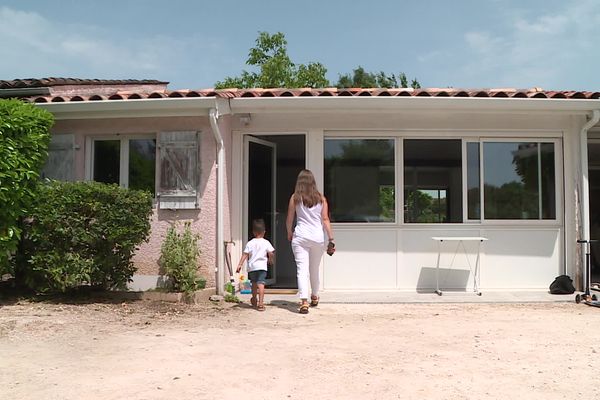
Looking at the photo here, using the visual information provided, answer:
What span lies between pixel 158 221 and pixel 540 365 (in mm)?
4911

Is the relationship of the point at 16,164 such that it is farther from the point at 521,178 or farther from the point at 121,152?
the point at 521,178

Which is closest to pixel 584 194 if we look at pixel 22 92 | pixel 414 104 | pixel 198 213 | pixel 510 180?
pixel 510 180

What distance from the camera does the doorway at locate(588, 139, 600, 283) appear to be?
9625 millimetres

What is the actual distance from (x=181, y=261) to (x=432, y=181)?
3.70m

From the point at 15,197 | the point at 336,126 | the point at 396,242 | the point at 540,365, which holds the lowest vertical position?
the point at 540,365

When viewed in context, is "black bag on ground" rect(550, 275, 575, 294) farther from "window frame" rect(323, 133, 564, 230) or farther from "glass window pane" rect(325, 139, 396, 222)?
"glass window pane" rect(325, 139, 396, 222)

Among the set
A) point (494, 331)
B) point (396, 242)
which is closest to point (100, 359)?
point (494, 331)

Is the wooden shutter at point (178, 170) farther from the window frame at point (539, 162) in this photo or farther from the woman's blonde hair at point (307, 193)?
the window frame at point (539, 162)

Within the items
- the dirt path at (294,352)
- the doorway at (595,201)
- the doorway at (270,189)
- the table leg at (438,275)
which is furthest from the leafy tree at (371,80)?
the dirt path at (294,352)

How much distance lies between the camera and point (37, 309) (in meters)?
5.74

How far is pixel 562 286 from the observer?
6.98 meters

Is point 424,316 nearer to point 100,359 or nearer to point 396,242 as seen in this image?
point 396,242

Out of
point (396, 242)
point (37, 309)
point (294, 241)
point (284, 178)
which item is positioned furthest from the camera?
point (284, 178)

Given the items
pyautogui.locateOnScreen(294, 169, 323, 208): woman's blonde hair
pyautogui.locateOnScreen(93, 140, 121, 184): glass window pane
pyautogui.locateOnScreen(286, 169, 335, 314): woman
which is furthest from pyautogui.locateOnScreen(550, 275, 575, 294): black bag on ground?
pyautogui.locateOnScreen(93, 140, 121, 184): glass window pane
